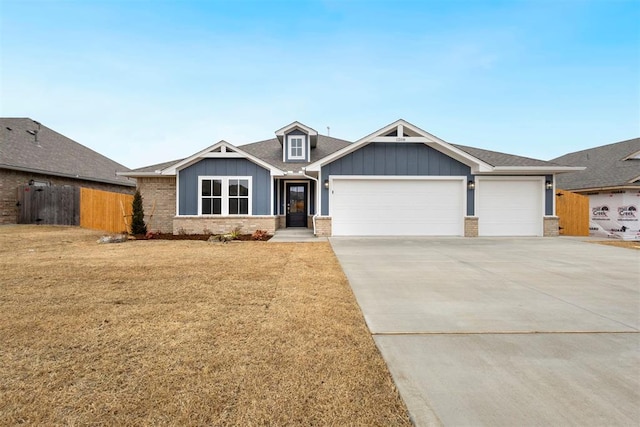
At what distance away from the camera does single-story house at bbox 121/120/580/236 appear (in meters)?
12.5

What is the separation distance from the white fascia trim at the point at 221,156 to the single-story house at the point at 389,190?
1.7 inches

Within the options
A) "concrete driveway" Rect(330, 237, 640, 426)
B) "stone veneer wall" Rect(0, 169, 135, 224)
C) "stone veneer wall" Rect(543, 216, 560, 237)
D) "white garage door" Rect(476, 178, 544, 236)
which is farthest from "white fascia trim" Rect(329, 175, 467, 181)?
"stone veneer wall" Rect(0, 169, 135, 224)

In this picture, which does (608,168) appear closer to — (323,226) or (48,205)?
(323,226)

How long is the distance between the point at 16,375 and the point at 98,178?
71.2ft

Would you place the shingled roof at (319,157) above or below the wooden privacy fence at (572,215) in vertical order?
above

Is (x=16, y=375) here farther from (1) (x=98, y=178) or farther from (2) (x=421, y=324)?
(1) (x=98, y=178)

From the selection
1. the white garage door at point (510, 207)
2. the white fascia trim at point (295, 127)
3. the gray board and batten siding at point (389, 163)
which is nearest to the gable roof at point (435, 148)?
the gray board and batten siding at point (389, 163)

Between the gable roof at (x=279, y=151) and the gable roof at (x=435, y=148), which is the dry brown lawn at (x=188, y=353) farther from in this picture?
the gable roof at (x=279, y=151)

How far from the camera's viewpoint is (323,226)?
1248cm

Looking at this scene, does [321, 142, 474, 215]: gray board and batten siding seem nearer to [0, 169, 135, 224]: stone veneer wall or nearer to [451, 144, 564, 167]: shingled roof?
[451, 144, 564, 167]: shingled roof

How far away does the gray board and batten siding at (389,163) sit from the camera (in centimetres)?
1255

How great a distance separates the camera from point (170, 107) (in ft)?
60.4

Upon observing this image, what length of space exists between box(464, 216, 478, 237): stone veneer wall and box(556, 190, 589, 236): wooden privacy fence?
4924 mm

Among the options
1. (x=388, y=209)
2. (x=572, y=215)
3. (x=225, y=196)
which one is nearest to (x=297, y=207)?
(x=225, y=196)
